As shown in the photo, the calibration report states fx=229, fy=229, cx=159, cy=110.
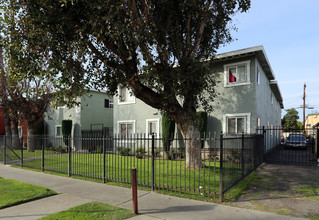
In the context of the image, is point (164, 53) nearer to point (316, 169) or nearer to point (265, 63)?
point (316, 169)

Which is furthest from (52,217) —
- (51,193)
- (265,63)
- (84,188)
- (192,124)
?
(265,63)

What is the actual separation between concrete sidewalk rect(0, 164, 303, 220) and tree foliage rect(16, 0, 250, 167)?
262 cm

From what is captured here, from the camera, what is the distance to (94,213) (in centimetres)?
501

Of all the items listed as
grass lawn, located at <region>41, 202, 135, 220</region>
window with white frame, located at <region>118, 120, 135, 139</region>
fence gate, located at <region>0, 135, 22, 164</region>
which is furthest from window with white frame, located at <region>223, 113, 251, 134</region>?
fence gate, located at <region>0, 135, 22, 164</region>

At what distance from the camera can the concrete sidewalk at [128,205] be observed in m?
4.89

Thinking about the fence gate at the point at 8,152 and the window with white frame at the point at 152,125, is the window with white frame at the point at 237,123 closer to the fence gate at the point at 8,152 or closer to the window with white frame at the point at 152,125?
the window with white frame at the point at 152,125

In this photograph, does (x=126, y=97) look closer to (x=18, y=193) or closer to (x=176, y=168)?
(x=18, y=193)

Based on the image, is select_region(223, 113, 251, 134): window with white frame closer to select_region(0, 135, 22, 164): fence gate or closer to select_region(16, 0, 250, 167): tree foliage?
select_region(16, 0, 250, 167): tree foliage

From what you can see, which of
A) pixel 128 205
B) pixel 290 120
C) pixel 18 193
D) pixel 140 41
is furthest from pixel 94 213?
pixel 290 120

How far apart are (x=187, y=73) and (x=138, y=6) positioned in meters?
3.18

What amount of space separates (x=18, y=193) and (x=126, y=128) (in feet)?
37.1

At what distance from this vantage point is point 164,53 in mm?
7887

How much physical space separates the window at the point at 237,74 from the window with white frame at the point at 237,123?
1.85 meters

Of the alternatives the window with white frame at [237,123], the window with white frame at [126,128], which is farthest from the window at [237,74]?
the window with white frame at [126,128]
